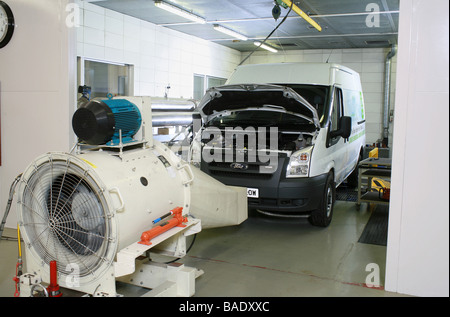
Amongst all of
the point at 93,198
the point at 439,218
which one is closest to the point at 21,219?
the point at 93,198

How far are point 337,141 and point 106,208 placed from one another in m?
3.82

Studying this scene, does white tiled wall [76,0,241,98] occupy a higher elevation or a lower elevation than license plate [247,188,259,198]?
higher

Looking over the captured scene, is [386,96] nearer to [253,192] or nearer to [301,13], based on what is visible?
[301,13]

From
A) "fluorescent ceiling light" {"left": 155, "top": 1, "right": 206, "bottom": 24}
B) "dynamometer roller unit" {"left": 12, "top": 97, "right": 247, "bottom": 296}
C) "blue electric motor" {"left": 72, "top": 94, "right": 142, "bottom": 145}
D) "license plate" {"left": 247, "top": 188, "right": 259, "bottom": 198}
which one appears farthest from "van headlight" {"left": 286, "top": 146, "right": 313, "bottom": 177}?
"fluorescent ceiling light" {"left": 155, "top": 1, "right": 206, "bottom": 24}

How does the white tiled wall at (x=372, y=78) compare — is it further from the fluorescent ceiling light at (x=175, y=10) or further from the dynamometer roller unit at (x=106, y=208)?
the dynamometer roller unit at (x=106, y=208)

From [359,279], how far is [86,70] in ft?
23.0

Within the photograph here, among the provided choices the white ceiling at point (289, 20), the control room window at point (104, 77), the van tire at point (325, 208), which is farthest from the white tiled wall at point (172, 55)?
the van tire at point (325, 208)

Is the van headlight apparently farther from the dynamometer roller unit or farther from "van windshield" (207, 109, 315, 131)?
the dynamometer roller unit

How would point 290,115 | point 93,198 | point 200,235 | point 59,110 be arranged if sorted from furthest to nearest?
point 290,115, point 200,235, point 59,110, point 93,198

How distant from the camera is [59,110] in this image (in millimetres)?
4523

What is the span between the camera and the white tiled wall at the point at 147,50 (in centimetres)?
865

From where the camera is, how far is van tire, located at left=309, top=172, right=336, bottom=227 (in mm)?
5047

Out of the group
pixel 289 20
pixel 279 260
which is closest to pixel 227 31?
pixel 289 20

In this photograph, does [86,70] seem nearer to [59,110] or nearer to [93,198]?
[59,110]
